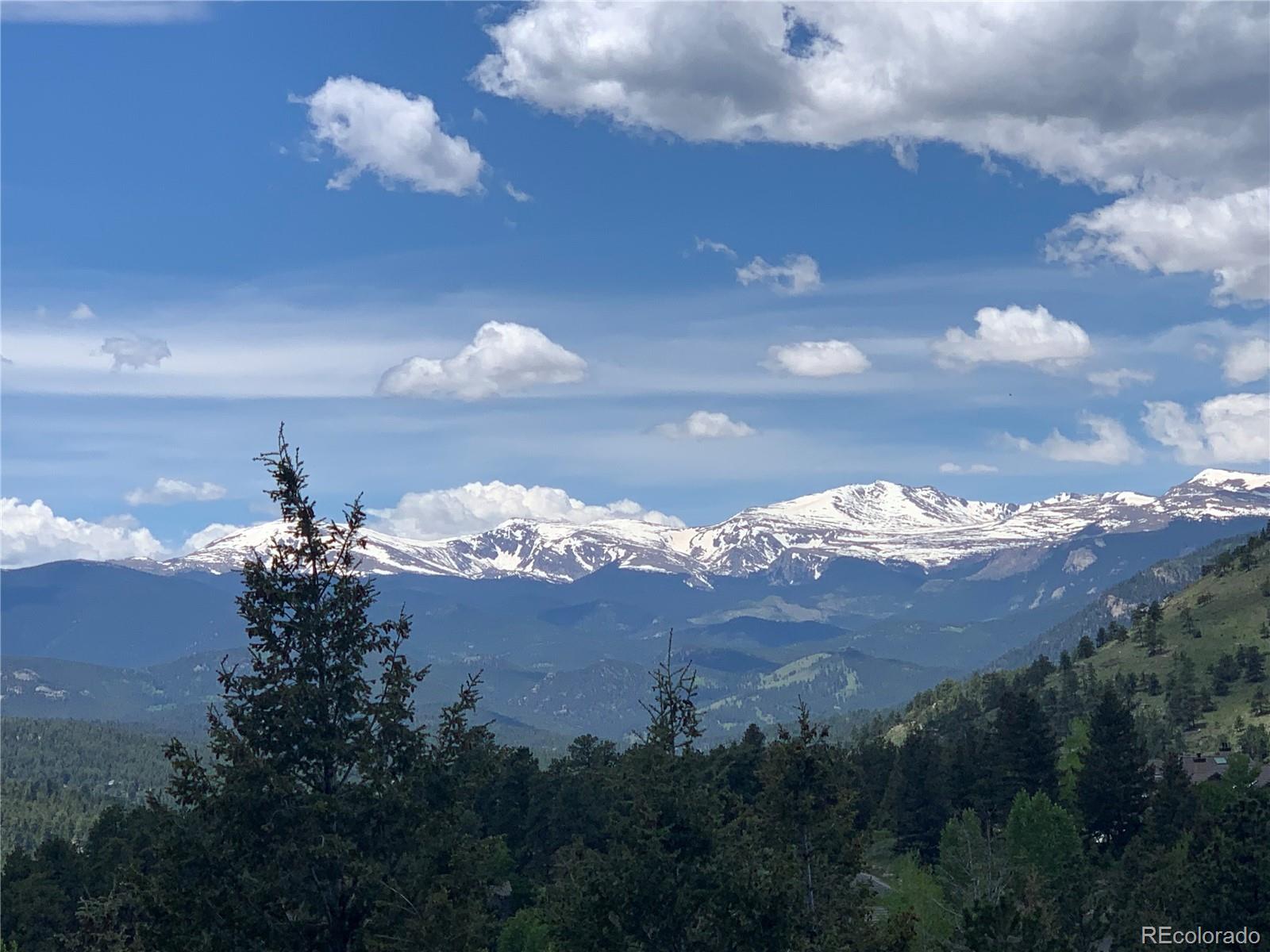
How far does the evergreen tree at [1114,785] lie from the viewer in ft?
315

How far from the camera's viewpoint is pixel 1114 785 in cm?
9581

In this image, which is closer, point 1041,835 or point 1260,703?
point 1041,835

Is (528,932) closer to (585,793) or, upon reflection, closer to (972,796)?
(585,793)

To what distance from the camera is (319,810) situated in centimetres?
2539

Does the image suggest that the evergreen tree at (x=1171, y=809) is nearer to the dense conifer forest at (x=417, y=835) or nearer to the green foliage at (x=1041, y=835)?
the green foliage at (x=1041, y=835)

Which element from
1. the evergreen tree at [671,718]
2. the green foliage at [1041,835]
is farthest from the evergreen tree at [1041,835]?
the evergreen tree at [671,718]

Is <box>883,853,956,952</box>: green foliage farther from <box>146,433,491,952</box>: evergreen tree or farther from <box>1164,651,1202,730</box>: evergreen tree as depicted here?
<box>1164,651,1202,730</box>: evergreen tree

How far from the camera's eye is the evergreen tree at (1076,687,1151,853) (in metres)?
96.1

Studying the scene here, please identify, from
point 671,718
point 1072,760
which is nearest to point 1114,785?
point 1072,760

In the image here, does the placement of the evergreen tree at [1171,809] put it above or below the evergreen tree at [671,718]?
below

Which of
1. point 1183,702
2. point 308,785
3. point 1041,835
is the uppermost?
point 308,785

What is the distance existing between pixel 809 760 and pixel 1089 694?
169m

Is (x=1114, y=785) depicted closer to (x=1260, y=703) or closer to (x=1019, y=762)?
(x=1019, y=762)

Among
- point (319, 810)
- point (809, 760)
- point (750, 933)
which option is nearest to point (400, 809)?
point (319, 810)
